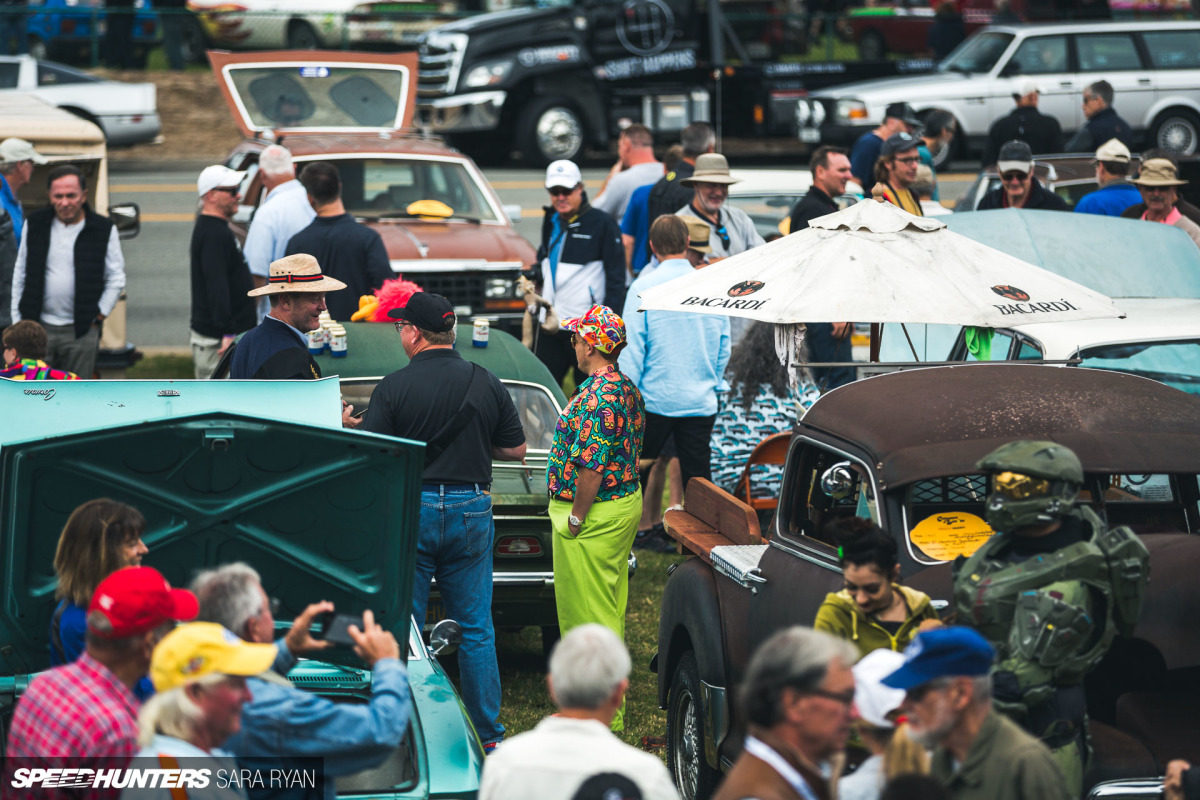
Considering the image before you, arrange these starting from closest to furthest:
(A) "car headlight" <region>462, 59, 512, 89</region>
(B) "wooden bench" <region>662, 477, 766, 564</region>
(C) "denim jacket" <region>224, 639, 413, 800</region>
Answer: (C) "denim jacket" <region>224, 639, 413, 800</region>, (B) "wooden bench" <region>662, 477, 766, 564</region>, (A) "car headlight" <region>462, 59, 512, 89</region>

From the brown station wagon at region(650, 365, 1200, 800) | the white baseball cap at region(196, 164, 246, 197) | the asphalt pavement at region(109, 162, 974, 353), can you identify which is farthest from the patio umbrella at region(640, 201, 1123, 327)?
the asphalt pavement at region(109, 162, 974, 353)

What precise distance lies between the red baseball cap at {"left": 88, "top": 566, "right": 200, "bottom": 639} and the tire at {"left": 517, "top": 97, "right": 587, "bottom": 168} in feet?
56.6

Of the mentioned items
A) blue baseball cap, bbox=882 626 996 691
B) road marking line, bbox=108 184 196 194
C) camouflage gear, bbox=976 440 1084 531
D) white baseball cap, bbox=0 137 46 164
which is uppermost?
white baseball cap, bbox=0 137 46 164

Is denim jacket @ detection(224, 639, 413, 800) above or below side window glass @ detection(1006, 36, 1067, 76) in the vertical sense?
below

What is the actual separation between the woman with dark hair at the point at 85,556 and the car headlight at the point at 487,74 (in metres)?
16.3

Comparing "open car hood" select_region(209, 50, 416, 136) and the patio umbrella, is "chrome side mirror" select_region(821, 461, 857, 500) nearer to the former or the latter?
the patio umbrella

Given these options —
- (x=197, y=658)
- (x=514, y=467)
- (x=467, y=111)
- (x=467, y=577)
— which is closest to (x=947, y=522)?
(x=467, y=577)

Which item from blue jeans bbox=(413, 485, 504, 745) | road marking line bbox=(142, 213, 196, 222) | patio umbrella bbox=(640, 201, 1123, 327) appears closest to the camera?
blue jeans bbox=(413, 485, 504, 745)

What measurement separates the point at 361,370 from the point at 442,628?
2.74 meters

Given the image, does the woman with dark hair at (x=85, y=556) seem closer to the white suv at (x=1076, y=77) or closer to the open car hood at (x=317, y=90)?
the open car hood at (x=317, y=90)

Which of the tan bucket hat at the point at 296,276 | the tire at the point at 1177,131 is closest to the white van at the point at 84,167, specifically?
the tan bucket hat at the point at 296,276

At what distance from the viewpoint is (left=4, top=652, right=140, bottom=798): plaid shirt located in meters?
3.66

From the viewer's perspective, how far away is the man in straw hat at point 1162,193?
10320 millimetres

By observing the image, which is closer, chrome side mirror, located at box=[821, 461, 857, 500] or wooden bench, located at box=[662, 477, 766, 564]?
chrome side mirror, located at box=[821, 461, 857, 500]
